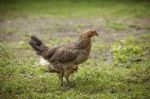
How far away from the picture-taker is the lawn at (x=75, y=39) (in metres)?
7.36

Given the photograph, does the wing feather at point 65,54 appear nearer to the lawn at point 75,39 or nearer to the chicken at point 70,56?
the chicken at point 70,56

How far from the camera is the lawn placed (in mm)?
7355

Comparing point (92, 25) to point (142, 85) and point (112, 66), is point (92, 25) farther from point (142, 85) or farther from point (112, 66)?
point (142, 85)

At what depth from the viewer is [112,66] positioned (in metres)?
9.20

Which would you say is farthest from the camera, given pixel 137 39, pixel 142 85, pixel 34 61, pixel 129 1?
pixel 129 1

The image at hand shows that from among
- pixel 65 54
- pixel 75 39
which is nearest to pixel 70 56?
pixel 65 54

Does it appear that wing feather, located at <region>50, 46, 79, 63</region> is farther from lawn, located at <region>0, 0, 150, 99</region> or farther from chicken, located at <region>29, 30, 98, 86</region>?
lawn, located at <region>0, 0, 150, 99</region>

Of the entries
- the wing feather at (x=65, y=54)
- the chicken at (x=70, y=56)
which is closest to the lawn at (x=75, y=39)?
the chicken at (x=70, y=56)

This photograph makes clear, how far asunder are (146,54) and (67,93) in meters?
3.78

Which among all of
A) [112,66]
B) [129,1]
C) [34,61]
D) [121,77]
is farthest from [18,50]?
[129,1]

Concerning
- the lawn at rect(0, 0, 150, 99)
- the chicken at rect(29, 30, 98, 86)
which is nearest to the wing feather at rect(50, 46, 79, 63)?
the chicken at rect(29, 30, 98, 86)

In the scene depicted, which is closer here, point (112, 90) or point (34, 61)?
point (112, 90)

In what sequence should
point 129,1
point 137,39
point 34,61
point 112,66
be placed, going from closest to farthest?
point 112,66, point 34,61, point 137,39, point 129,1

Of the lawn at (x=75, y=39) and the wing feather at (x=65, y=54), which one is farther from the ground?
the wing feather at (x=65, y=54)
